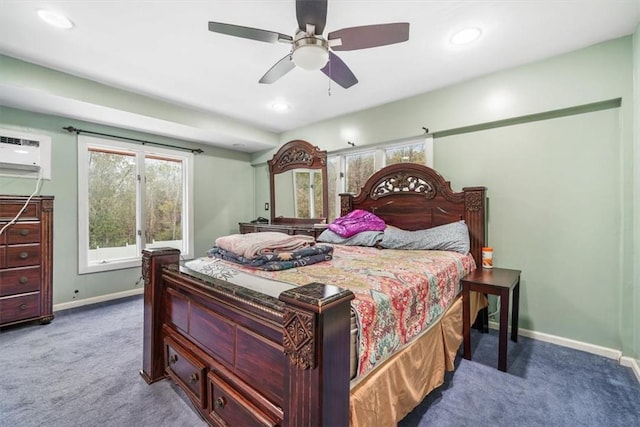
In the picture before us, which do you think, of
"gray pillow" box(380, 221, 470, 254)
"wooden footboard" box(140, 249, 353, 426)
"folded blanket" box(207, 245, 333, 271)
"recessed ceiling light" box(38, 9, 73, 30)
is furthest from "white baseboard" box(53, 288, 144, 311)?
"gray pillow" box(380, 221, 470, 254)

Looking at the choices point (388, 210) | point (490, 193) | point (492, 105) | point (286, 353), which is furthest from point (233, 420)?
point (492, 105)

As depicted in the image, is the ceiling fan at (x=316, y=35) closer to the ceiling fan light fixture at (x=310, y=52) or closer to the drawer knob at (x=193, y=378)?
the ceiling fan light fixture at (x=310, y=52)

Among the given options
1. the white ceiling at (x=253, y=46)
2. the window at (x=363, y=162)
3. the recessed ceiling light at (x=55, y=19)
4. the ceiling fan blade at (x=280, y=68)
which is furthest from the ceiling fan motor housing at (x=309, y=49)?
the window at (x=363, y=162)

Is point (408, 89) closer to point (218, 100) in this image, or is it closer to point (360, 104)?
point (360, 104)

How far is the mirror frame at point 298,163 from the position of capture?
4152 millimetres

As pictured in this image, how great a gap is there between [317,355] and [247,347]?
0.50 meters

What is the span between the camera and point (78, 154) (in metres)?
3.46

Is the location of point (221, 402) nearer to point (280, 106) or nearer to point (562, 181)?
point (562, 181)

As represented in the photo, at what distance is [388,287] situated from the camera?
1.41 metres

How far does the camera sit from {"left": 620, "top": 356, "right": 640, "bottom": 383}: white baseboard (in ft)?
6.44

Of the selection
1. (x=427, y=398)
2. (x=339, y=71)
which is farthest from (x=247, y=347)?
(x=339, y=71)

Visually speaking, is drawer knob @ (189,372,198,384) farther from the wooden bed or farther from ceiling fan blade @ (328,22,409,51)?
ceiling fan blade @ (328,22,409,51)

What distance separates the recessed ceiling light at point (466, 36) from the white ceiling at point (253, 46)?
0.20 feet

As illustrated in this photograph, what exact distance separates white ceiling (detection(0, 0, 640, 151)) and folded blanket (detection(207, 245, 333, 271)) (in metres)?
1.69
